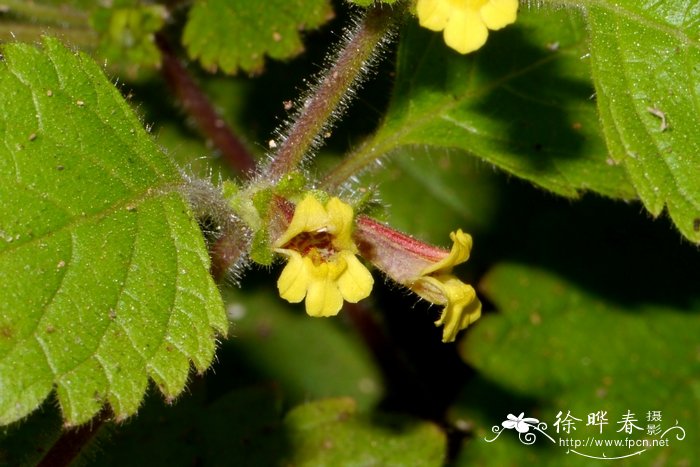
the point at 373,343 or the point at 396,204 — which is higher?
the point at 396,204

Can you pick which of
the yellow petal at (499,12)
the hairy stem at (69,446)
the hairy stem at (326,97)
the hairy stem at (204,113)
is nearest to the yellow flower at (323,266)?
the hairy stem at (326,97)

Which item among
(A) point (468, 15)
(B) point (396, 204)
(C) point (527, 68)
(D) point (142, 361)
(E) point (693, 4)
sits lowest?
(B) point (396, 204)

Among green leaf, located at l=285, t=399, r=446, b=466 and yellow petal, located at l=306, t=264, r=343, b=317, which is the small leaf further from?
yellow petal, located at l=306, t=264, r=343, b=317

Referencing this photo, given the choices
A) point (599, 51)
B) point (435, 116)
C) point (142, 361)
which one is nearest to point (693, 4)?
point (599, 51)

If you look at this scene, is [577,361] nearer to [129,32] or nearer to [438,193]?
[438,193]

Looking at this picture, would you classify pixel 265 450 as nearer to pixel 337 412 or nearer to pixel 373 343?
pixel 337 412

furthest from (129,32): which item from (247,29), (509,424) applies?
(509,424)
